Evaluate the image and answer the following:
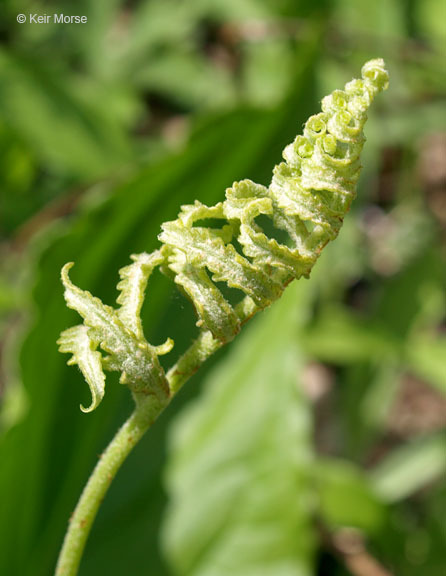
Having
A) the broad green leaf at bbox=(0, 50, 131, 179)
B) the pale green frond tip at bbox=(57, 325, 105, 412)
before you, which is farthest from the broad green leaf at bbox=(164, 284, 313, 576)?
the pale green frond tip at bbox=(57, 325, 105, 412)

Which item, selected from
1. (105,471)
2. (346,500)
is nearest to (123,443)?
(105,471)

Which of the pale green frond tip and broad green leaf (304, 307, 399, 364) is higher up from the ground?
broad green leaf (304, 307, 399, 364)

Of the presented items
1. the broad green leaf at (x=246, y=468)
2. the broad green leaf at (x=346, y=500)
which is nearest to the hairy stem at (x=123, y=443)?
the broad green leaf at (x=246, y=468)

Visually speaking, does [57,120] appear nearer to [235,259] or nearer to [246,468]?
[246,468]

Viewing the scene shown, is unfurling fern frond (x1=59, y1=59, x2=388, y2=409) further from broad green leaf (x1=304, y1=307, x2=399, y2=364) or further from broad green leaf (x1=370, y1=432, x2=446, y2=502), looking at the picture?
broad green leaf (x1=370, y1=432, x2=446, y2=502)

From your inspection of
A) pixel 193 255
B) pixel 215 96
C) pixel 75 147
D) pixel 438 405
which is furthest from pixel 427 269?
pixel 193 255

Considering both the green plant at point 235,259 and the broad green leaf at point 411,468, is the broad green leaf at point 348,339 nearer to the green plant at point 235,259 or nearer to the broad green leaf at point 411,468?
the broad green leaf at point 411,468

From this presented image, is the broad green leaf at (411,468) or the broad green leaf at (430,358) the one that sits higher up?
the broad green leaf at (430,358)

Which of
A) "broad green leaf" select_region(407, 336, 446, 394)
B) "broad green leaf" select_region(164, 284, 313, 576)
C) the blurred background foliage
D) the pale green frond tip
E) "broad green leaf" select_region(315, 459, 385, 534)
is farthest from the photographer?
"broad green leaf" select_region(407, 336, 446, 394)
